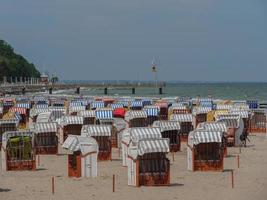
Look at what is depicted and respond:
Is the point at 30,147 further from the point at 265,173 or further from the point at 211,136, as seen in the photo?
the point at 265,173

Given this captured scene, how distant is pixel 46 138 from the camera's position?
26844 mm

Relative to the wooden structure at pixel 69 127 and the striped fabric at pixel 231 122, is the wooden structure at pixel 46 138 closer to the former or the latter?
the wooden structure at pixel 69 127

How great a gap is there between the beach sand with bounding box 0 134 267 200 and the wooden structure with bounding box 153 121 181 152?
273 centimetres

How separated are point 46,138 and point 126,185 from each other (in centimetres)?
826

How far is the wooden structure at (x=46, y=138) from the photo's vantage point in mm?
26797

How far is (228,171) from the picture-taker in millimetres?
22031

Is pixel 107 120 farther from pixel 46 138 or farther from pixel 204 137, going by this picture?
pixel 204 137

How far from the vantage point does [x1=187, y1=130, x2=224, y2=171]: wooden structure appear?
2191 centimetres

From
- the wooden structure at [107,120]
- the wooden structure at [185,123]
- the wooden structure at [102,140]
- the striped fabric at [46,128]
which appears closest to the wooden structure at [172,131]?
the wooden structure at [107,120]

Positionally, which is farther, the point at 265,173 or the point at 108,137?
the point at 108,137

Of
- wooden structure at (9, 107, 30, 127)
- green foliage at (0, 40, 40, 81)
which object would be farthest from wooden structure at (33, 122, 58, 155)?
green foliage at (0, 40, 40, 81)

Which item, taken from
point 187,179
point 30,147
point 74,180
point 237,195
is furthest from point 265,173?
point 30,147

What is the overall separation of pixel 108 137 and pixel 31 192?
6971 millimetres

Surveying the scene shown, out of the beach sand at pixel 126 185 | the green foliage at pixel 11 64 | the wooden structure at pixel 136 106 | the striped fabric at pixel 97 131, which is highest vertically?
the green foliage at pixel 11 64
